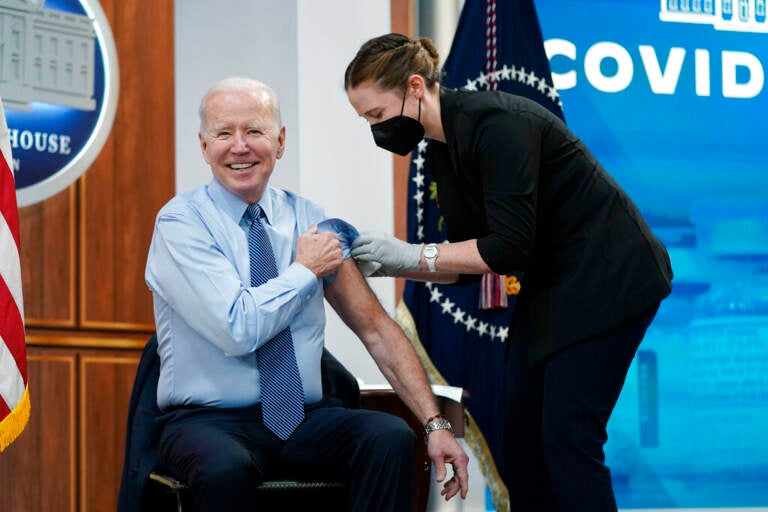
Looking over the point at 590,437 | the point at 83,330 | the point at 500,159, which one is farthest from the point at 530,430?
the point at 83,330

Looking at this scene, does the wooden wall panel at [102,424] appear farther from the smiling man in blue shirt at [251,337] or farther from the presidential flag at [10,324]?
the smiling man in blue shirt at [251,337]

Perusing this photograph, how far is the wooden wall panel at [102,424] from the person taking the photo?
3.33 m

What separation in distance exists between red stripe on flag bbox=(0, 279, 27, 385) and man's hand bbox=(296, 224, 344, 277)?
0.68 m

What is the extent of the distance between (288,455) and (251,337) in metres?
0.24

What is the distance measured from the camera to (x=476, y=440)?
159 inches

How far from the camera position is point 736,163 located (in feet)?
17.2

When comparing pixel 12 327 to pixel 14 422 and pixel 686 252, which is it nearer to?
pixel 14 422

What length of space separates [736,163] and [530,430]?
3.24 metres

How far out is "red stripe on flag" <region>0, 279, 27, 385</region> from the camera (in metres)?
2.45

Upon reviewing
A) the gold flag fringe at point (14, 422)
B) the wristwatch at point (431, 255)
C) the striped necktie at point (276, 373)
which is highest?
the wristwatch at point (431, 255)

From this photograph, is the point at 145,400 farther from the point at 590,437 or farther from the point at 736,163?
the point at 736,163

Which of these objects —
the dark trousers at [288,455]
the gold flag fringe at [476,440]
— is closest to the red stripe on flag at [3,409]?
the dark trousers at [288,455]

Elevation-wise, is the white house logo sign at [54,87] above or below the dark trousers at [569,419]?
above

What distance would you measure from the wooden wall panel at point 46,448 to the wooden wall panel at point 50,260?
0.11 m
